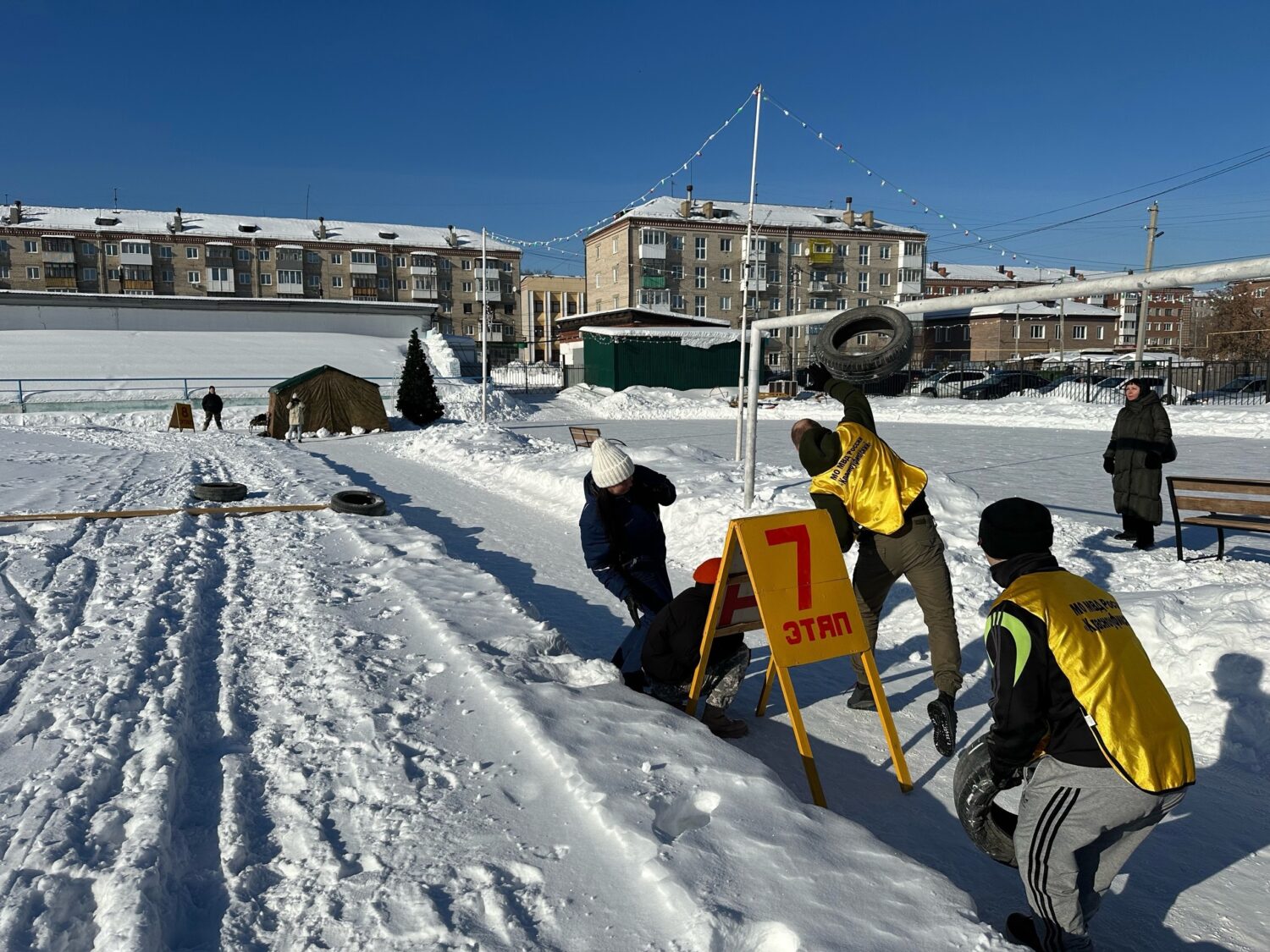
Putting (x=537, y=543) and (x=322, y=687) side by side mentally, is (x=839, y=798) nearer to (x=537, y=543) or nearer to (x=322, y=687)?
(x=322, y=687)

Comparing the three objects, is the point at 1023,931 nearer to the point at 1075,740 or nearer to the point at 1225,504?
the point at 1075,740

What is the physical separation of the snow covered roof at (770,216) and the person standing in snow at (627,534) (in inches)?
2354

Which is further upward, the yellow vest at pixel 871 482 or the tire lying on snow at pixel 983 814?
the yellow vest at pixel 871 482

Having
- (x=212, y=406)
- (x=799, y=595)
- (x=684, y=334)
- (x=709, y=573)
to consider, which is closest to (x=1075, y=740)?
(x=799, y=595)

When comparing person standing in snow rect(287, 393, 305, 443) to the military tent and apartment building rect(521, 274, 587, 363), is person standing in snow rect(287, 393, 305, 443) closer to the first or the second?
the military tent

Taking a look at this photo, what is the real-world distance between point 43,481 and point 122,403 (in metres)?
20.4

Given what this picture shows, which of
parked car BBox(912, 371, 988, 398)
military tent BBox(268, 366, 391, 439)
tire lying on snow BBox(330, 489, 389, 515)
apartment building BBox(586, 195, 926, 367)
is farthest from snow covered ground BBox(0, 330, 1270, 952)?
apartment building BBox(586, 195, 926, 367)

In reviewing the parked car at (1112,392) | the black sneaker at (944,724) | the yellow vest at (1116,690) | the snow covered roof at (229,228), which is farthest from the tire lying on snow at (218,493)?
the snow covered roof at (229,228)

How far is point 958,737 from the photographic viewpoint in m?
4.24

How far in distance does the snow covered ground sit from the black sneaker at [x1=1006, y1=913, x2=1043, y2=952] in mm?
244

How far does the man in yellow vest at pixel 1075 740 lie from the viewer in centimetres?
227

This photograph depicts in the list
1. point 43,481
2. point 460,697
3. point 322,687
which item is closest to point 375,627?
point 322,687

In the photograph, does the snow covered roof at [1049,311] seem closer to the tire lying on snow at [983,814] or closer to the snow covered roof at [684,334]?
the snow covered roof at [684,334]

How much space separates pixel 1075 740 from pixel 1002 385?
40286mm
